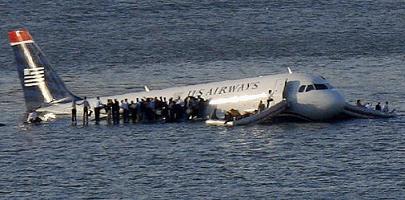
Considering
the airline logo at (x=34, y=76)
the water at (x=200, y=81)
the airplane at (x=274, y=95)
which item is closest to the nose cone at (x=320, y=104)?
the airplane at (x=274, y=95)

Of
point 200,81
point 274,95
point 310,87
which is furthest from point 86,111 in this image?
point 200,81

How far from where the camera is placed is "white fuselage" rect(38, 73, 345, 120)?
102 m

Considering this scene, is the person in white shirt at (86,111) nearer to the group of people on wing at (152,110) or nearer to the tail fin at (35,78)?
the group of people on wing at (152,110)

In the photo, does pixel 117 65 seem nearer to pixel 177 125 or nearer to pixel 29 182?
pixel 177 125

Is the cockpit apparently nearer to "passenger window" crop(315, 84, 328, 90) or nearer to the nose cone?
"passenger window" crop(315, 84, 328, 90)

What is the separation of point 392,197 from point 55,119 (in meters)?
40.6

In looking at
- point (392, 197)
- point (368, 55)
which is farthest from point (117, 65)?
point (392, 197)

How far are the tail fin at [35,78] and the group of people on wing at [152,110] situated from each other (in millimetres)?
5665

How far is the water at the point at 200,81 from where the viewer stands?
267 feet

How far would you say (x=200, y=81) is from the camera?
421 feet

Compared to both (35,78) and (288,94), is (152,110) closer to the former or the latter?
(288,94)

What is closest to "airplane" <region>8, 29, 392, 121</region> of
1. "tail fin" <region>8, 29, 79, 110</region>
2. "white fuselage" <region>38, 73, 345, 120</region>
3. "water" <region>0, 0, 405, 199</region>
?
"white fuselage" <region>38, 73, 345, 120</region>

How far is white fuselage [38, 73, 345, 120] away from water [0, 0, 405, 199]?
122 cm

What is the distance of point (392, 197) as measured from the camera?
75.9 m
